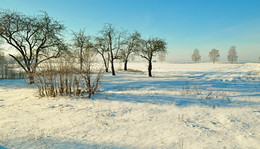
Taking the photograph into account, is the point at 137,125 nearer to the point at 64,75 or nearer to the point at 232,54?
the point at 64,75

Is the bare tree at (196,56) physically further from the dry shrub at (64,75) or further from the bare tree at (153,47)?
the dry shrub at (64,75)

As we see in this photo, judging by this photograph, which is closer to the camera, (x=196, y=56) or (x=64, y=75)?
(x=64, y=75)

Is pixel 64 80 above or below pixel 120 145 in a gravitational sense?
above

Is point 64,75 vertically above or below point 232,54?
below

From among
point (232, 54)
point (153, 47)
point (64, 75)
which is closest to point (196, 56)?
point (232, 54)

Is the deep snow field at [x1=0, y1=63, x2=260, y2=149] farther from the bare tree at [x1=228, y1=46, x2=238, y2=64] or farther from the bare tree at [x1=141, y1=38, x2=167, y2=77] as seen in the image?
the bare tree at [x1=228, y1=46, x2=238, y2=64]

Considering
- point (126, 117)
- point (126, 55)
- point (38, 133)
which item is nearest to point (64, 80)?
point (38, 133)

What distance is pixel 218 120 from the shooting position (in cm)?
345

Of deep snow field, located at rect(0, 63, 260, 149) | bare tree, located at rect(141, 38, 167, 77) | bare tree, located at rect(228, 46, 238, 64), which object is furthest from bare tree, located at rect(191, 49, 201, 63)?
deep snow field, located at rect(0, 63, 260, 149)

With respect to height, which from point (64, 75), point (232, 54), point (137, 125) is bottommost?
point (137, 125)

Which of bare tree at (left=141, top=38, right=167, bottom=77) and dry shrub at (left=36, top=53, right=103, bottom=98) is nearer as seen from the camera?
dry shrub at (left=36, top=53, right=103, bottom=98)

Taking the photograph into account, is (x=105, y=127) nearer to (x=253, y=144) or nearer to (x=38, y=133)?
(x=38, y=133)

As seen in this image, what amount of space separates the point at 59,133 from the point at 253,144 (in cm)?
438

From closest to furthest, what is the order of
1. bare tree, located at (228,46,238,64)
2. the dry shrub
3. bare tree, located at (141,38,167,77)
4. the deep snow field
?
the deep snow field
the dry shrub
bare tree, located at (141,38,167,77)
bare tree, located at (228,46,238,64)
